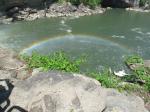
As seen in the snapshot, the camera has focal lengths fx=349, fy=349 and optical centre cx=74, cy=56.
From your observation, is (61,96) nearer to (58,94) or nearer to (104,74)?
(58,94)

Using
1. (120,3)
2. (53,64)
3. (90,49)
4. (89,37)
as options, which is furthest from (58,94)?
(120,3)

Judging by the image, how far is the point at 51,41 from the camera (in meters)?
31.7

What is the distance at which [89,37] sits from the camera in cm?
3338

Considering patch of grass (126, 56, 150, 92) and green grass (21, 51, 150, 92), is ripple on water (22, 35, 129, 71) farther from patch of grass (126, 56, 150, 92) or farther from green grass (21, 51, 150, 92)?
green grass (21, 51, 150, 92)

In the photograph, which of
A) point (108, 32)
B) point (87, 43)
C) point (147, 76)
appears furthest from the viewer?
point (108, 32)

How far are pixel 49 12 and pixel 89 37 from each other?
8.86 metres

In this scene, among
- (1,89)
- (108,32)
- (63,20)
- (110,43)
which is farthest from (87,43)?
(1,89)

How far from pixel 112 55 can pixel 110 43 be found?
150 inches

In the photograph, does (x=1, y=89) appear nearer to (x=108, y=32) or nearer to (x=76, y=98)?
(x=76, y=98)

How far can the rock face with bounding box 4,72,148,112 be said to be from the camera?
40.6 feet

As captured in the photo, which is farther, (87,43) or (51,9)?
(51,9)

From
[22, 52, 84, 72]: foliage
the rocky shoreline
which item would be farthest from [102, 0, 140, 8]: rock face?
[22, 52, 84, 72]: foliage

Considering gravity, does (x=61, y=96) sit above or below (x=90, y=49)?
above

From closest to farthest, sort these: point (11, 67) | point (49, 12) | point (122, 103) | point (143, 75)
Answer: point (122, 103), point (11, 67), point (143, 75), point (49, 12)
